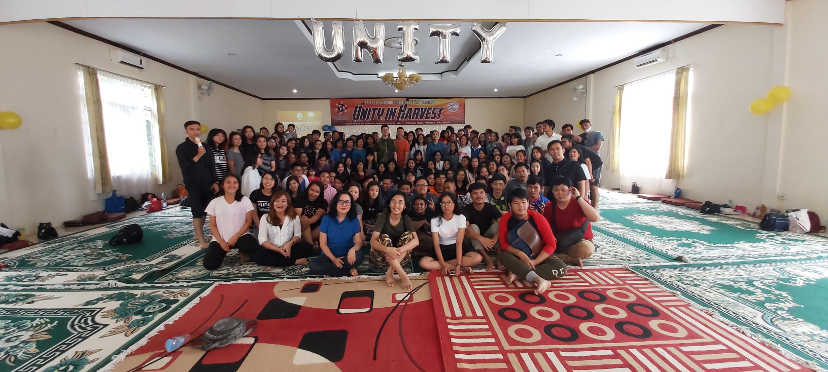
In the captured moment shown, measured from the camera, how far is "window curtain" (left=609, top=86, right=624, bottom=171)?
8391mm

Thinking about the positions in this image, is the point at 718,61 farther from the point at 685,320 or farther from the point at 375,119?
the point at 375,119

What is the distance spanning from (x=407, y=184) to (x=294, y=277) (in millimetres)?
2114

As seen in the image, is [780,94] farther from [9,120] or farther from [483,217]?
[9,120]

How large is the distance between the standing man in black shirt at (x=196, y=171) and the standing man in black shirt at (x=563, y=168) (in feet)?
13.5

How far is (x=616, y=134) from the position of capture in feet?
27.9

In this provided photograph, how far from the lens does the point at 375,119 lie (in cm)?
1308

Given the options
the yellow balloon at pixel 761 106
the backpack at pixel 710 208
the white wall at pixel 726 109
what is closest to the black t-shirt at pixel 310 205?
the backpack at pixel 710 208

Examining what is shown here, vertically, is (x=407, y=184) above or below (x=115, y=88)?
below

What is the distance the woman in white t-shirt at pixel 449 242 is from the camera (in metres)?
3.16

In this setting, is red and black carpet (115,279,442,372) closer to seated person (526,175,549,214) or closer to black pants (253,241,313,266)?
black pants (253,241,313,266)

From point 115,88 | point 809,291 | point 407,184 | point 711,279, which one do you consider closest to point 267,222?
point 407,184

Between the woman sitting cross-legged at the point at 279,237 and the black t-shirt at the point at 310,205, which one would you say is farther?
the black t-shirt at the point at 310,205

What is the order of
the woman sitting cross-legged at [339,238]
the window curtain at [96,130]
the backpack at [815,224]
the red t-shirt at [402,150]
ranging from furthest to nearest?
the red t-shirt at [402,150], the window curtain at [96,130], the backpack at [815,224], the woman sitting cross-legged at [339,238]

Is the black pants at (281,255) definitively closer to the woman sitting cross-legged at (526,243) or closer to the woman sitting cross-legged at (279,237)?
the woman sitting cross-legged at (279,237)
